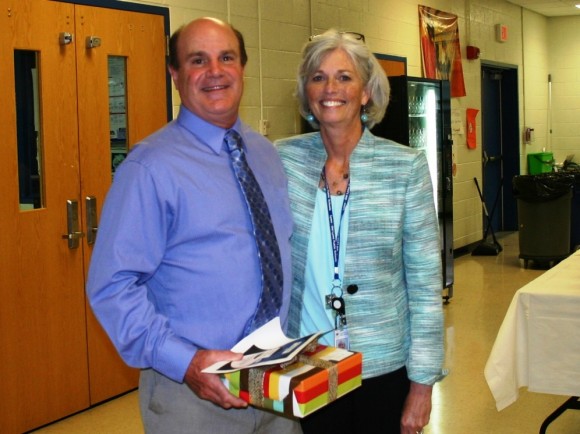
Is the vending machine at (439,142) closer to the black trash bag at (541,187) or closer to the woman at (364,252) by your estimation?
the black trash bag at (541,187)

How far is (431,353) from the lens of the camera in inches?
77.2

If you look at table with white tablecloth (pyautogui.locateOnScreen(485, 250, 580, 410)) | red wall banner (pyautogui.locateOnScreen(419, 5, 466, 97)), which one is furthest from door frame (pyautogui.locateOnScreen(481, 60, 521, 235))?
table with white tablecloth (pyautogui.locateOnScreen(485, 250, 580, 410))

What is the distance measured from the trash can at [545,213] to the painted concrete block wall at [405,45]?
3.55 ft

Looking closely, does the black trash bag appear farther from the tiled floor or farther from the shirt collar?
the shirt collar

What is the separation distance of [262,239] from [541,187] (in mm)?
6467

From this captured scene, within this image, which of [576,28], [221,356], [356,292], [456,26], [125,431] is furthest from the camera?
→ [576,28]

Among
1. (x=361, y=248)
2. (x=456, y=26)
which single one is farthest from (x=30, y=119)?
(x=456, y=26)

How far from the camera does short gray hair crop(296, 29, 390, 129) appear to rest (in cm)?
196

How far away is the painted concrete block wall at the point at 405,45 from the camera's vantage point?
541cm

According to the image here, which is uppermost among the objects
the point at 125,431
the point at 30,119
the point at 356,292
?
the point at 30,119

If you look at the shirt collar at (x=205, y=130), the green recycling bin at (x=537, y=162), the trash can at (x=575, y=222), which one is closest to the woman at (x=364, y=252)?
the shirt collar at (x=205, y=130)

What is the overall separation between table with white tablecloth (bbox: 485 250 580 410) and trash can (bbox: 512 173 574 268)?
481 centimetres

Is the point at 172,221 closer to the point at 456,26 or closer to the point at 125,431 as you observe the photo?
the point at 125,431

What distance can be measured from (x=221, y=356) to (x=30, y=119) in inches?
110
